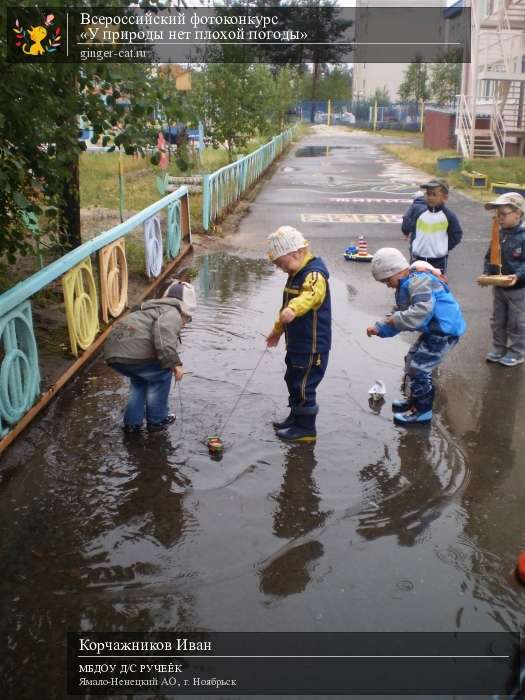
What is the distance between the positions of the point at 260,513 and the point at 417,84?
67.2m

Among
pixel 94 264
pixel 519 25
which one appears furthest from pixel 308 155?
pixel 94 264

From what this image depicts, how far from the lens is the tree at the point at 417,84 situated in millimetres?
63094

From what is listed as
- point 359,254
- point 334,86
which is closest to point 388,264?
point 359,254

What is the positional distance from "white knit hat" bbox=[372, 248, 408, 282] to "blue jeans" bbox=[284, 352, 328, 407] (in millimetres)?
682

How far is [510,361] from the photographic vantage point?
6062mm

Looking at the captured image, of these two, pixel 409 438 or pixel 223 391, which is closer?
pixel 409 438

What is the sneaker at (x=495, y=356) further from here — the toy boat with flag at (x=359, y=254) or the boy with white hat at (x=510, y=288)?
the toy boat with flag at (x=359, y=254)

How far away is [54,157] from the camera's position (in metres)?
5.29

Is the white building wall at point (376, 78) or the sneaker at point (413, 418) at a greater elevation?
the white building wall at point (376, 78)

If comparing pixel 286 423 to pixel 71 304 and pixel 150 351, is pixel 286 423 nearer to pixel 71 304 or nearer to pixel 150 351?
pixel 150 351

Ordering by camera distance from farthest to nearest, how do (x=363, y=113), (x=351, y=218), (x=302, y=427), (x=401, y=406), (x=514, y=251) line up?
(x=363, y=113)
(x=351, y=218)
(x=514, y=251)
(x=401, y=406)
(x=302, y=427)

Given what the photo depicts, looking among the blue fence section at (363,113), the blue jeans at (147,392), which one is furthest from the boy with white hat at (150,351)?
the blue fence section at (363,113)

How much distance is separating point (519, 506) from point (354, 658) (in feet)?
5.24

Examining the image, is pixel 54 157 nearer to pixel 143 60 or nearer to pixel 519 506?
pixel 143 60
